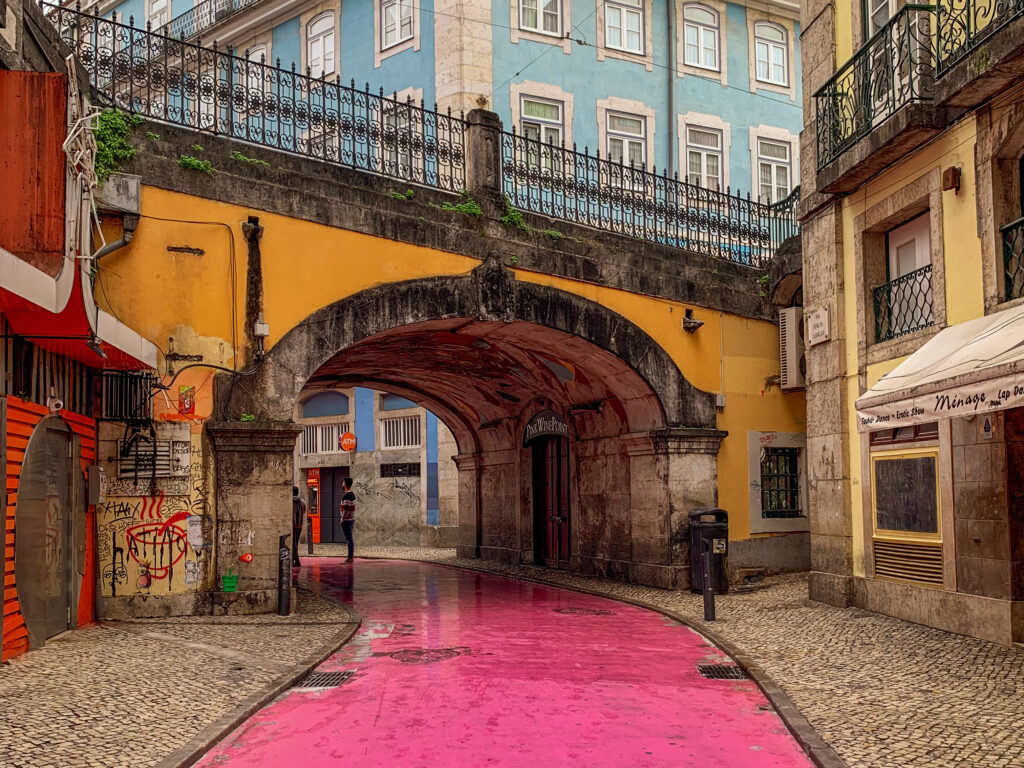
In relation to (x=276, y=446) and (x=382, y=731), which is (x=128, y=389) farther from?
(x=382, y=731)

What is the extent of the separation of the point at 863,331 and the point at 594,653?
541cm

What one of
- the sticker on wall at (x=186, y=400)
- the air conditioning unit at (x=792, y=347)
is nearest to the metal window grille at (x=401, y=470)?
the air conditioning unit at (x=792, y=347)

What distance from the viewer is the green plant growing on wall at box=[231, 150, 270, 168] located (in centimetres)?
1262

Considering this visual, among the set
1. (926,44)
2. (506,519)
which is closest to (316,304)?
(926,44)

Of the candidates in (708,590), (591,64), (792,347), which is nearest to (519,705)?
(708,590)

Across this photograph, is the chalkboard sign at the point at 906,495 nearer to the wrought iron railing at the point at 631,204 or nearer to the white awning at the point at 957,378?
the white awning at the point at 957,378

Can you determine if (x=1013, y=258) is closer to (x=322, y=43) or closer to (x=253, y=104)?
A: (x=253, y=104)

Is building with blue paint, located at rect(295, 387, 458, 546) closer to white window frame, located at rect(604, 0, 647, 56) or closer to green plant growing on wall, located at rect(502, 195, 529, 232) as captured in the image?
→ white window frame, located at rect(604, 0, 647, 56)

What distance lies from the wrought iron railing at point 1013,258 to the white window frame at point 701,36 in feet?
59.6

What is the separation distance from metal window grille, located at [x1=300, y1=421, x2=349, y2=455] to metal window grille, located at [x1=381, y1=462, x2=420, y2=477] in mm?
2224

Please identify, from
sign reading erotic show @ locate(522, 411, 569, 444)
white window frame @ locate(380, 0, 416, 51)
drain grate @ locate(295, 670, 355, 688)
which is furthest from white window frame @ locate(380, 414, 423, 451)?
drain grate @ locate(295, 670, 355, 688)

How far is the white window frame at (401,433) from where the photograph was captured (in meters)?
28.2

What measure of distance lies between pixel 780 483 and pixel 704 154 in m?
12.2

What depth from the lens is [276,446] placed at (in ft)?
40.7
